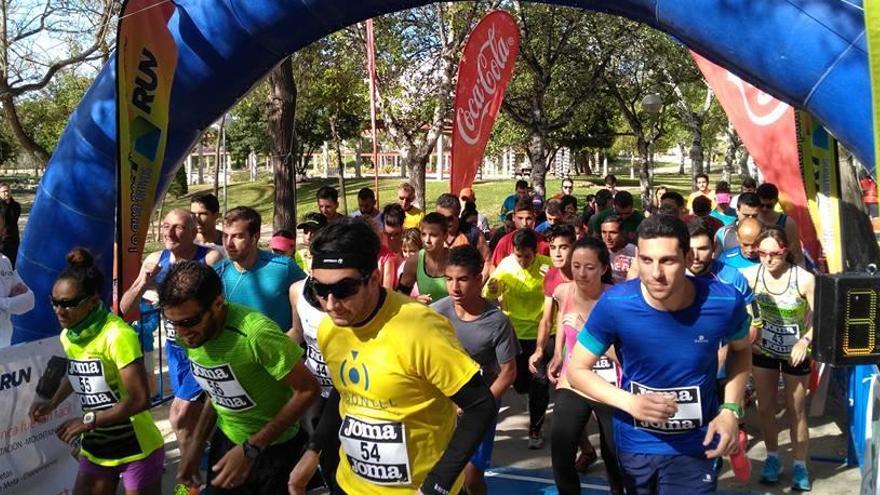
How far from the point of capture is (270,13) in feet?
19.1

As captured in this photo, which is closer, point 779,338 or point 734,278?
point 734,278

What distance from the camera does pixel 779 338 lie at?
207 inches

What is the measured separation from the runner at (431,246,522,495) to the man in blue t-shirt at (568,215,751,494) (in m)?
1.01

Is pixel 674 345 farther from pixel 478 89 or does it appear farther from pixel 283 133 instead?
pixel 283 133

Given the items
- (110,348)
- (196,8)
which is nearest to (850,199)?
(196,8)

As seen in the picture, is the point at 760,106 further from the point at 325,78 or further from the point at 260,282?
the point at 325,78

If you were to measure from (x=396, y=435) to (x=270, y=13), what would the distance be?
4.04m

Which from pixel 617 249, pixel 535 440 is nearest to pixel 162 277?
pixel 535 440

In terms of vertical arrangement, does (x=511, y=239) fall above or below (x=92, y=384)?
above

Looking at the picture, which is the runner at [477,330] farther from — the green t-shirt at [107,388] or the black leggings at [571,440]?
the green t-shirt at [107,388]

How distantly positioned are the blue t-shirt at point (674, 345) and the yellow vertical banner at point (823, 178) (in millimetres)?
3587

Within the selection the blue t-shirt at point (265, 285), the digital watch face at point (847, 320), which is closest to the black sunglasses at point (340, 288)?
the digital watch face at point (847, 320)

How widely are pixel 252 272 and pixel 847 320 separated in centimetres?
343

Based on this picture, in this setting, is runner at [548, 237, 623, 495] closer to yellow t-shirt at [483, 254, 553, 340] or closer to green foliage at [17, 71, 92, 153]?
→ yellow t-shirt at [483, 254, 553, 340]
